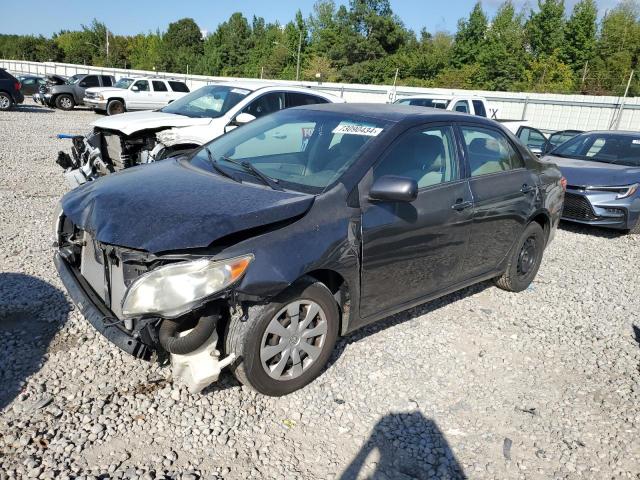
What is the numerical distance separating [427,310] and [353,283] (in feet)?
5.05

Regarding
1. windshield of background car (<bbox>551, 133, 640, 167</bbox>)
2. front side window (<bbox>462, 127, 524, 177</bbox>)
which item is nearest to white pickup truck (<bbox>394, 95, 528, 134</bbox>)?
windshield of background car (<bbox>551, 133, 640, 167</bbox>)

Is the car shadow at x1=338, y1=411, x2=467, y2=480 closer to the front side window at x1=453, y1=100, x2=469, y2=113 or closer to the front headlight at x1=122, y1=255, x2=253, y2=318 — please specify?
the front headlight at x1=122, y1=255, x2=253, y2=318

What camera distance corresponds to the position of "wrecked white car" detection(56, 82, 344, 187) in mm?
7035

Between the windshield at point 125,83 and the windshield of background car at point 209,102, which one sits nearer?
the windshield of background car at point 209,102

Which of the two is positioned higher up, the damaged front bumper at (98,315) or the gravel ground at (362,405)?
the damaged front bumper at (98,315)

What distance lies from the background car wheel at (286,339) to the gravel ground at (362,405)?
166 mm

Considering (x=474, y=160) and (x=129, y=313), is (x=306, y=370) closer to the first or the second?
(x=129, y=313)

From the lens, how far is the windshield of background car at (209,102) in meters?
8.07

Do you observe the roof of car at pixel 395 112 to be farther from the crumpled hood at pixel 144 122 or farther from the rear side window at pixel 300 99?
the rear side window at pixel 300 99

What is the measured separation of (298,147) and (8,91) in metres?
21.2

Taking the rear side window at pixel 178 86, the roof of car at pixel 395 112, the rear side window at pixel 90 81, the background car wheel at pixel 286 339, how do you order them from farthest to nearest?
the rear side window at pixel 90 81, the rear side window at pixel 178 86, the roof of car at pixel 395 112, the background car wheel at pixel 286 339

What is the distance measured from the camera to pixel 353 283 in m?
3.25

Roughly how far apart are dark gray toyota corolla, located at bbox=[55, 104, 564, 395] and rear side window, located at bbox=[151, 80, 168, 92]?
19.4m

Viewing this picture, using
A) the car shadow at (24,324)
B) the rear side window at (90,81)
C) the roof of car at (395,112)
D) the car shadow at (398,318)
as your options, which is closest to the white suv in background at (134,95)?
the rear side window at (90,81)
